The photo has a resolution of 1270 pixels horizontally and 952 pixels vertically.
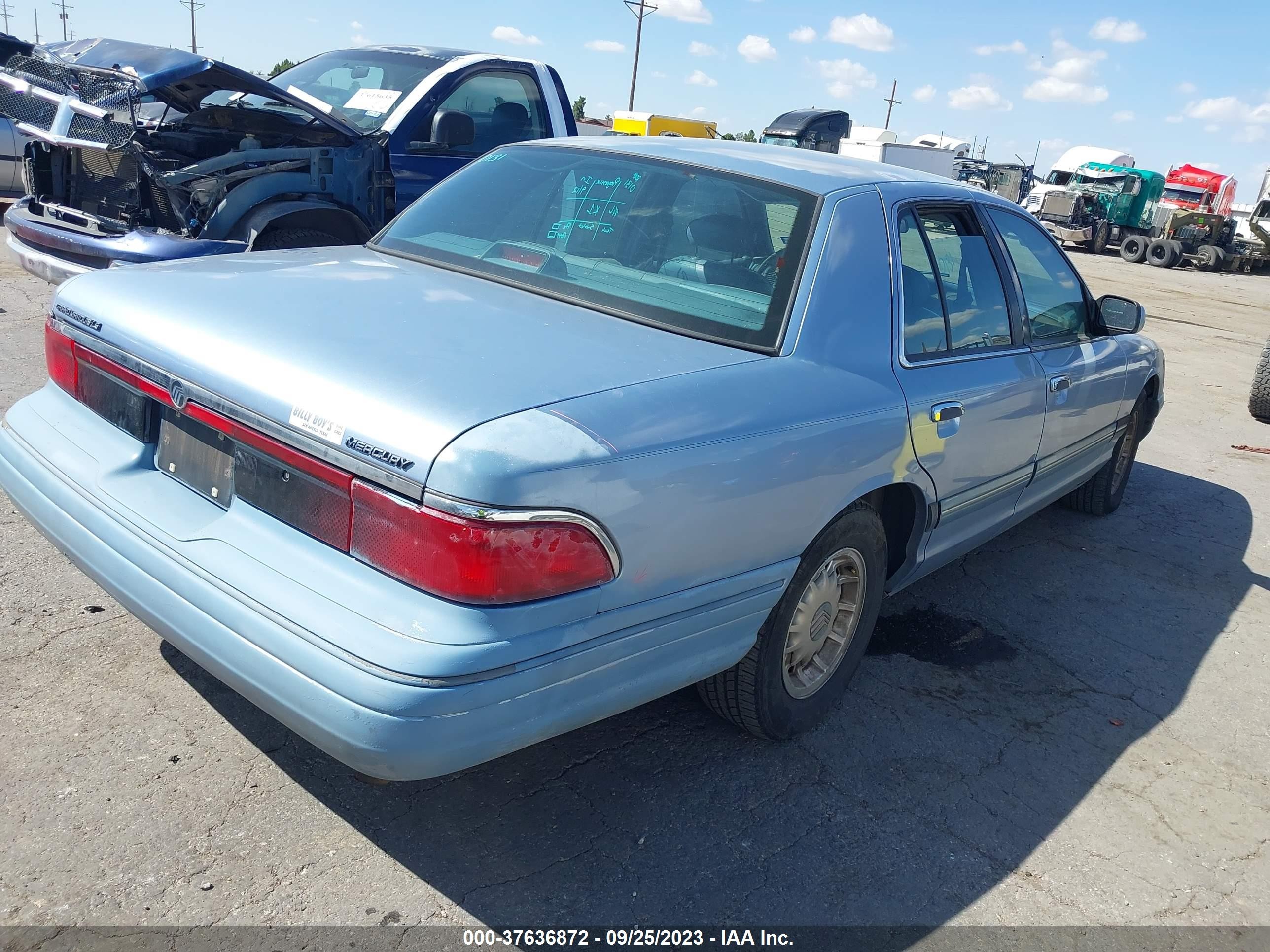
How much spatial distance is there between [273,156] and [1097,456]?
5048mm

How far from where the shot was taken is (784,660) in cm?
292

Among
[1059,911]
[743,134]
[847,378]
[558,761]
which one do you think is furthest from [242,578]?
[743,134]

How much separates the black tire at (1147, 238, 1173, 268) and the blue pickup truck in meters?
26.8

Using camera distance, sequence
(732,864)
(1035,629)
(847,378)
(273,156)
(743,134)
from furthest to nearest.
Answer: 1. (743,134)
2. (273,156)
3. (1035,629)
4. (847,378)
5. (732,864)

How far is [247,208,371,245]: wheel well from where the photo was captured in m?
6.13

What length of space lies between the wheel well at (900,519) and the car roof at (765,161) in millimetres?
961

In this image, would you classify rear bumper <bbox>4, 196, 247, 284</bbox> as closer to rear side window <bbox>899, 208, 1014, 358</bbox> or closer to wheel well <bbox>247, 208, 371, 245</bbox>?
wheel well <bbox>247, 208, 371, 245</bbox>

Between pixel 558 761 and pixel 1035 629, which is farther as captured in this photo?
pixel 1035 629

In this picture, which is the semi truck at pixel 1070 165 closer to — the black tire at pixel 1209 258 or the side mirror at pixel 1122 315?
the black tire at pixel 1209 258

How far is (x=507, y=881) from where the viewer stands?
95.3 inches

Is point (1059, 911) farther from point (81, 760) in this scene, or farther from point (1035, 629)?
point (81, 760)

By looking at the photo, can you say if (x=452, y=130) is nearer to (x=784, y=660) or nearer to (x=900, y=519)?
(x=900, y=519)

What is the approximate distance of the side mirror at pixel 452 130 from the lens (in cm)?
660

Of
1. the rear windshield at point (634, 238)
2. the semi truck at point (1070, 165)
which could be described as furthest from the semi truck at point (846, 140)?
the rear windshield at point (634, 238)
